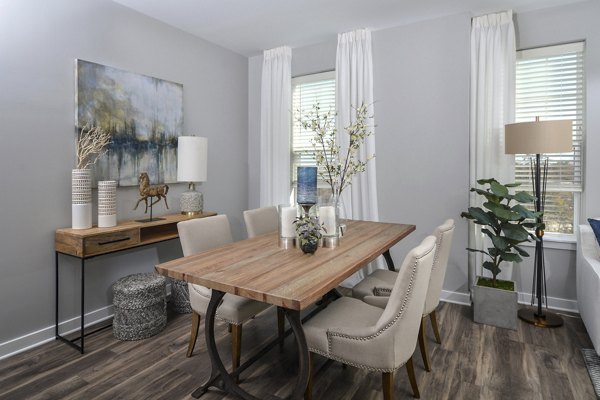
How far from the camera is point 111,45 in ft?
9.89

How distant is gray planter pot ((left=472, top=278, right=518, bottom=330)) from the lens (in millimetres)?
2840

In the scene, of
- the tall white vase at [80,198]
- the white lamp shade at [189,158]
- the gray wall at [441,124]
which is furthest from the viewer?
the white lamp shade at [189,158]

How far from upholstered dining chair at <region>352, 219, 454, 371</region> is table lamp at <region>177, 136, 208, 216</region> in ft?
5.85

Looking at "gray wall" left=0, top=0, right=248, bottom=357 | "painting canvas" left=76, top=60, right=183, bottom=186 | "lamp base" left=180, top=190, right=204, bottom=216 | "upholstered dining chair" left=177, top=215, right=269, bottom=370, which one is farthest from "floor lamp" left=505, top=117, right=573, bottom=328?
"gray wall" left=0, top=0, right=248, bottom=357

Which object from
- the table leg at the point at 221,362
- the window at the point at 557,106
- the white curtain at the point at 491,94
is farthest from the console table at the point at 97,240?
the window at the point at 557,106

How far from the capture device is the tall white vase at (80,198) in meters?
2.62

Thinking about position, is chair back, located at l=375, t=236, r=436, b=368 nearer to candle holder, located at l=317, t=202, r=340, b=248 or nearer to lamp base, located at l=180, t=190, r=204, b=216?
candle holder, located at l=317, t=202, r=340, b=248

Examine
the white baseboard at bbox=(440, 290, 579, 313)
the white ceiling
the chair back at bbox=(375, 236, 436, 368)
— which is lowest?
the white baseboard at bbox=(440, 290, 579, 313)

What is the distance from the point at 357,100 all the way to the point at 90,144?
2479mm

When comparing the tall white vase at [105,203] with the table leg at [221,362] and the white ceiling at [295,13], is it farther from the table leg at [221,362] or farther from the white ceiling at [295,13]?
the white ceiling at [295,13]

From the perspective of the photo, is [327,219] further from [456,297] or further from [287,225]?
[456,297]

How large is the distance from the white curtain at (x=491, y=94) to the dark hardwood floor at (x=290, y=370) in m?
0.93

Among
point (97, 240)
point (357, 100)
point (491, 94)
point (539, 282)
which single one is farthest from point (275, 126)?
point (539, 282)

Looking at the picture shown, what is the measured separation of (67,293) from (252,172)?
2.37 metres
